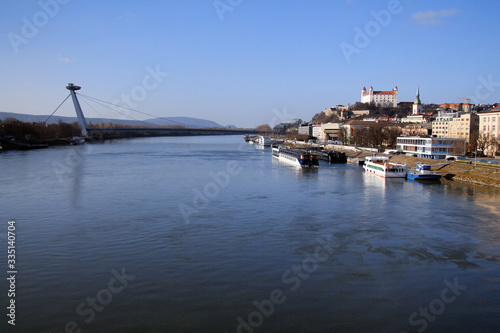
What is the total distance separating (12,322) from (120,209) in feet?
12.3

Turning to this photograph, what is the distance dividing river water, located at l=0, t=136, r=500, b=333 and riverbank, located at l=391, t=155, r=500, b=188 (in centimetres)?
249

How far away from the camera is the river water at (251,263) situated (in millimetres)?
3109

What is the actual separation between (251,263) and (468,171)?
928 centimetres

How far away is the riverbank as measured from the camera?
33.5 feet

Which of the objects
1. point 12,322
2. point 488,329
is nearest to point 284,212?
point 488,329

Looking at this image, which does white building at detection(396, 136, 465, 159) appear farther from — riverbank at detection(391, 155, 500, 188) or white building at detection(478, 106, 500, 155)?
white building at detection(478, 106, 500, 155)

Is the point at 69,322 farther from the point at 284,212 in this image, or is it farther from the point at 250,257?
the point at 284,212

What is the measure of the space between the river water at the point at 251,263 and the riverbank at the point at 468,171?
8.17 ft

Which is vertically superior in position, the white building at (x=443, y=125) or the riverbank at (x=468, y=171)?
the white building at (x=443, y=125)

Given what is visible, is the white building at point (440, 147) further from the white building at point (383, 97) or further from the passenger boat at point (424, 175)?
the white building at point (383, 97)

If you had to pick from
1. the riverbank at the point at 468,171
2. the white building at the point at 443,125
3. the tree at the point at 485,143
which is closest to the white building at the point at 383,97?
the white building at the point at 443,125

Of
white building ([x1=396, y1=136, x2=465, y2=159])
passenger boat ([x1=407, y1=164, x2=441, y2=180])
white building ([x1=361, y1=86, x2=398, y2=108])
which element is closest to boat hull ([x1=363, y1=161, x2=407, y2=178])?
passenger boat ([x1=407, y1=164, x2=441, y2=180])

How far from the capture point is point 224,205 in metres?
7.16

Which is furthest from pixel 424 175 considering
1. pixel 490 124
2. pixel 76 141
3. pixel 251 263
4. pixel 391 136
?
pixel 76 141
